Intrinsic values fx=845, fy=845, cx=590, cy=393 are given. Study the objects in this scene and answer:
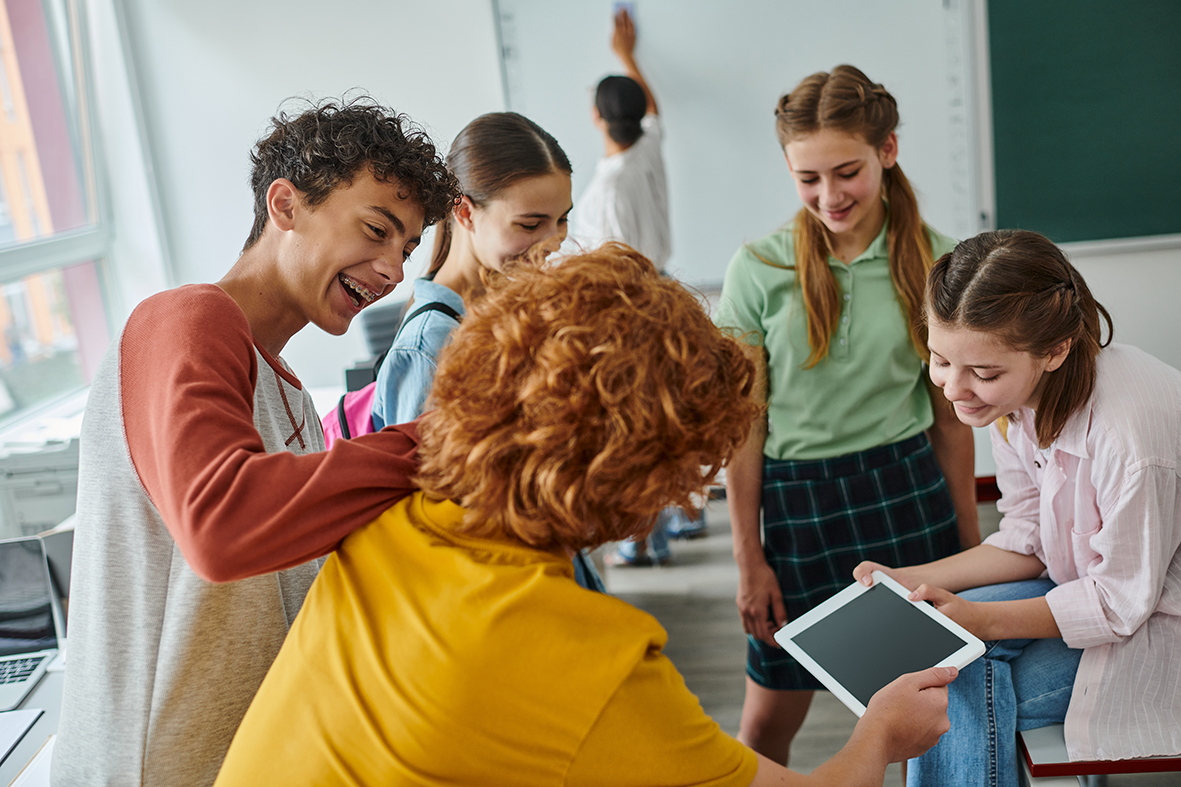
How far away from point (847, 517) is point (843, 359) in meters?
0.31

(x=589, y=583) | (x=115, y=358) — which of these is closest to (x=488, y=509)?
(x=589, y=583)

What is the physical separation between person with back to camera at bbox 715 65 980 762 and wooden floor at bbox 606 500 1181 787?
25.3 inches

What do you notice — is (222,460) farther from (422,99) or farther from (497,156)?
(422,99)

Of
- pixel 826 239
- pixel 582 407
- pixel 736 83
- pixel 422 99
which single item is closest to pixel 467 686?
pixel 582 407

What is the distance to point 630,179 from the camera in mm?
3184

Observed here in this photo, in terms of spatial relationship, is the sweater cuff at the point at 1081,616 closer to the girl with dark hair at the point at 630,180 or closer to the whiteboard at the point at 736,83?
the girl with dark hair at the point at 630,180

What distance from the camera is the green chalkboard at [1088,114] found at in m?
2.87

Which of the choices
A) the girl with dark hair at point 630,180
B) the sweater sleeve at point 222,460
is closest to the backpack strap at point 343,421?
the sweater sleeve at point 222,460

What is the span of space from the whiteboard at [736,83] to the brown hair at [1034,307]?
2103 mm

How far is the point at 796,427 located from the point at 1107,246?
2.12m

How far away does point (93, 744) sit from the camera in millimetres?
924

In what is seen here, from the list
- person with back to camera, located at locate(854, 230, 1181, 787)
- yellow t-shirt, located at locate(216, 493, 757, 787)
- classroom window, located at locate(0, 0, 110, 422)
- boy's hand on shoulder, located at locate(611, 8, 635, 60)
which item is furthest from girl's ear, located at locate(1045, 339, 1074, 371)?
classroom window, located at locate(0, 0, 110, 422)

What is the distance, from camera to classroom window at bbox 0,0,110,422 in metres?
3.23

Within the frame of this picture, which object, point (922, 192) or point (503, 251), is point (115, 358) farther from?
point (922, 192)
